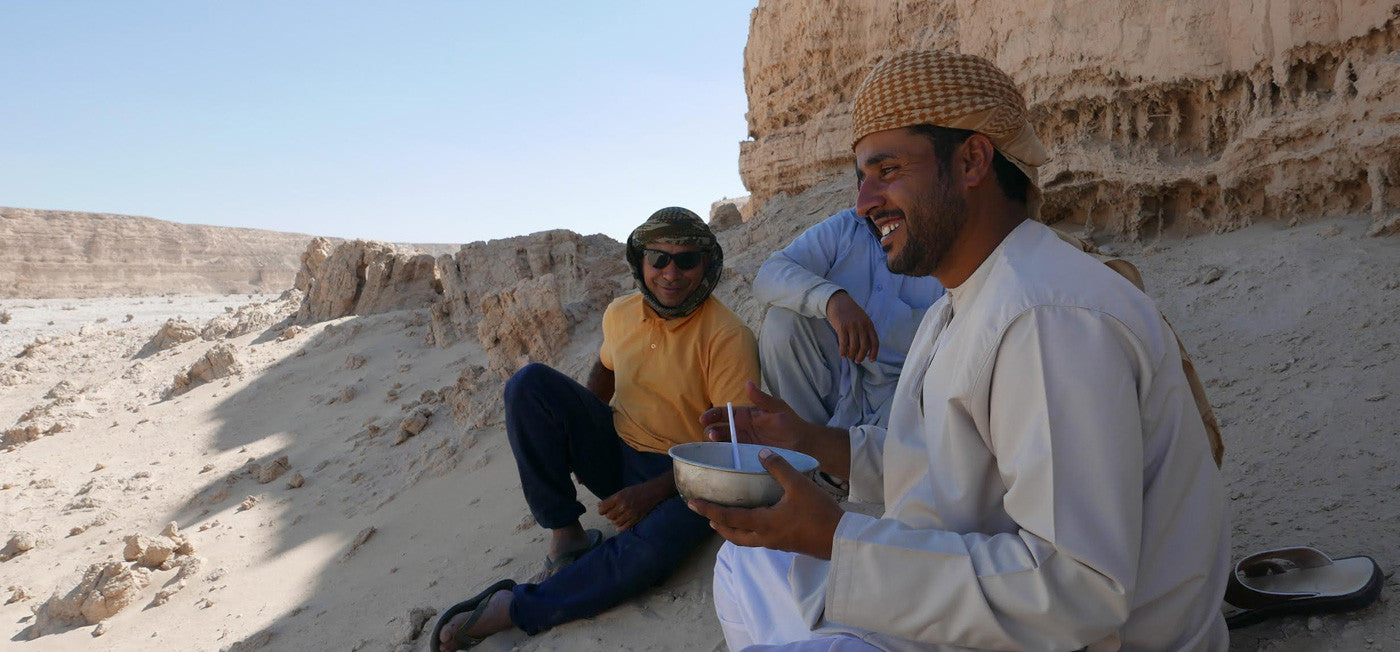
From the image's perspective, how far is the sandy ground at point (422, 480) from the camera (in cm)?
264

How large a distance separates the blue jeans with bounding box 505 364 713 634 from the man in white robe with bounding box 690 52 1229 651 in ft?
4.27

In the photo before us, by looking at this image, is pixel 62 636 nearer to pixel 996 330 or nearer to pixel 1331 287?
pixel 996 330

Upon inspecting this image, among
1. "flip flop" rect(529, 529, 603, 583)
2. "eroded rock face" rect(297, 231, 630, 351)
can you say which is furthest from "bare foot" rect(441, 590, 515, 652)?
"eroded rock face" rect(297, 231, 630, 351)

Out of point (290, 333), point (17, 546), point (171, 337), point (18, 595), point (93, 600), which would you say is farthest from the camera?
point (171, 337)

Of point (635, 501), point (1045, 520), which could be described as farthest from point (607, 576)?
point (1045, 520)

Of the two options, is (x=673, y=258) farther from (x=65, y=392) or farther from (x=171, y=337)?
(x=171, y=337)

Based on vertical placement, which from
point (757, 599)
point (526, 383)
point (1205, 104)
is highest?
point (1205, 104)

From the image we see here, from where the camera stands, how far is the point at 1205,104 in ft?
16.1

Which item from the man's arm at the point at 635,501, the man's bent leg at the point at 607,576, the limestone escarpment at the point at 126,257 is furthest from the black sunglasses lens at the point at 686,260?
the limestone escarpment at the point at 126,257

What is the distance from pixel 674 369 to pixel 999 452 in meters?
2.01

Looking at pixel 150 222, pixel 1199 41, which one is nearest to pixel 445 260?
pixel 1199 41

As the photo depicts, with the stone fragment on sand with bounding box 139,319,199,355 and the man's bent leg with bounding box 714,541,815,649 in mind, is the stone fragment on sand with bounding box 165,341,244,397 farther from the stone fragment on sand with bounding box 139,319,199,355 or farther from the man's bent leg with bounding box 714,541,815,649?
the man's bent leg with bounding box 714,541,815,649

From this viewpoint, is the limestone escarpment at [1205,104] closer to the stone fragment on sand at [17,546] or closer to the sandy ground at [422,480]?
the sandy ground at [422,480]

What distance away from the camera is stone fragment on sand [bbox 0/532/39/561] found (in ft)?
19.0
